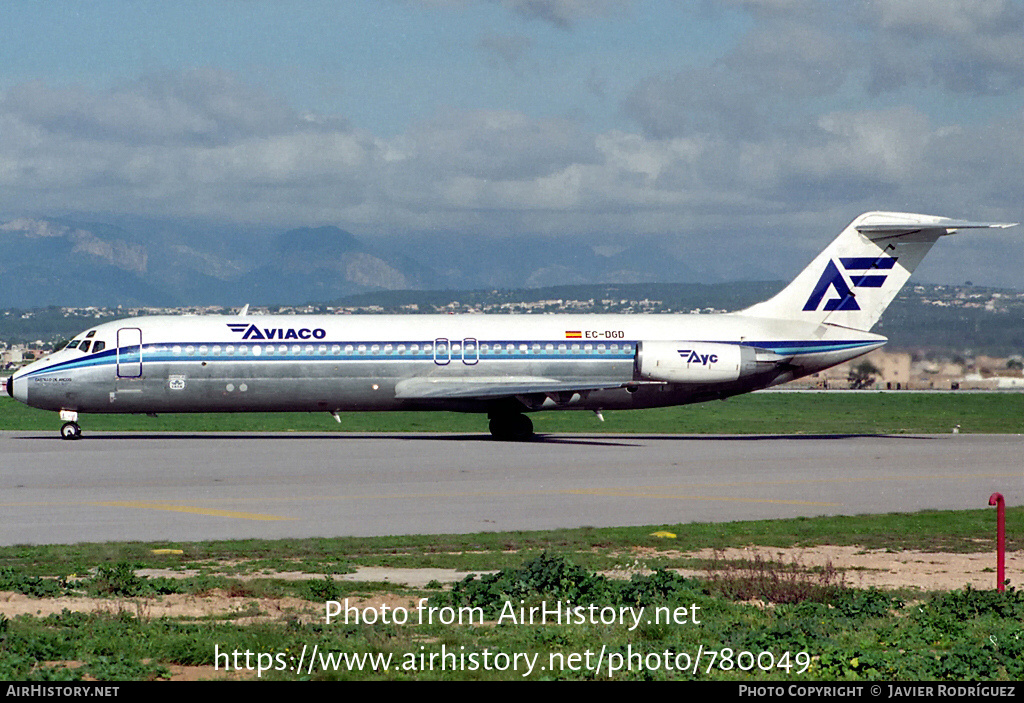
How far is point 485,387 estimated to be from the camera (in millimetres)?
43625

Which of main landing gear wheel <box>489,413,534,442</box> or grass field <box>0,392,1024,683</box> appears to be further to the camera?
main landing gear wheel <box>489,413,534,442</box>

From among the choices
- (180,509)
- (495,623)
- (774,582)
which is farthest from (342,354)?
(495,623)

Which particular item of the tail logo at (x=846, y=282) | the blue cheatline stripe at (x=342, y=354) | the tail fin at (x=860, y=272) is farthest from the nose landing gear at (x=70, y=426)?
the tail logo at (x=846, y=282)

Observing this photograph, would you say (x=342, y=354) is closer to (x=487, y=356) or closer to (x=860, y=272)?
(x=487, y=356)

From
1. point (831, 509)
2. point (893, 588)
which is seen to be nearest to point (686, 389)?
point (831, 509)

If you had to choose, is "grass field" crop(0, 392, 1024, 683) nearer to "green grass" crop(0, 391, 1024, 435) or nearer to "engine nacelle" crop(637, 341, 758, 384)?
"engine nacelle" crop(637, 341, 758, 384)

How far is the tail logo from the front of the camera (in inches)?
1766

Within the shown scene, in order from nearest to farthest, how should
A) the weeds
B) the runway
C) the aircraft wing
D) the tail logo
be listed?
→ the weeds, the runway, the aircraft wing, the tail logo

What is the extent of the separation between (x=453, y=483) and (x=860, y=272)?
21.5 m

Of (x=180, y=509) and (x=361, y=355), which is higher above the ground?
(x=361, y=355)

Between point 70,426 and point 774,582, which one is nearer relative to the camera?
point 774,582

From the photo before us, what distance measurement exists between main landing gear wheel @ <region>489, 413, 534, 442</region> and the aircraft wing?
161 centimetres

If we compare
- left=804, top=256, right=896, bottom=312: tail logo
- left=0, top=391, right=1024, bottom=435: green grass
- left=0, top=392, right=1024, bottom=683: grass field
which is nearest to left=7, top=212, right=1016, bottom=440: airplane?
left=804, top=256, right=896, bottom=312: tail logo
